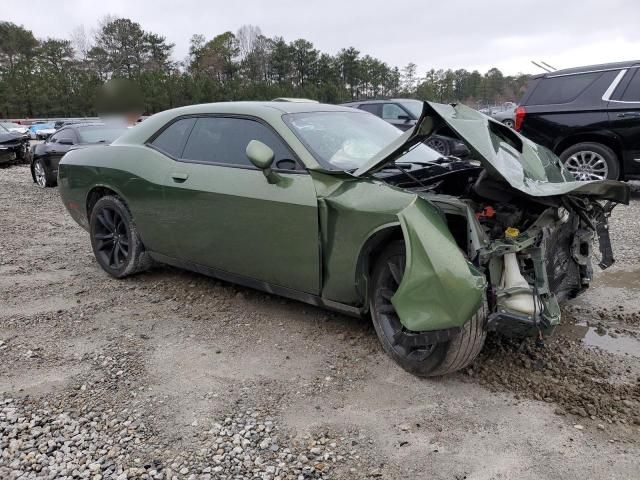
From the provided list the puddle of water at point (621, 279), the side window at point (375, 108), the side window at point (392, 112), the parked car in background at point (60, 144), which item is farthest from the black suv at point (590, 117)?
the parked car in background at point (60, 144)

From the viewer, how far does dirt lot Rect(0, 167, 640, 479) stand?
2.37 metres

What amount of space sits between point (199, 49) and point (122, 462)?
66.6 m

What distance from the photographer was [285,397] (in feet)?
9.48

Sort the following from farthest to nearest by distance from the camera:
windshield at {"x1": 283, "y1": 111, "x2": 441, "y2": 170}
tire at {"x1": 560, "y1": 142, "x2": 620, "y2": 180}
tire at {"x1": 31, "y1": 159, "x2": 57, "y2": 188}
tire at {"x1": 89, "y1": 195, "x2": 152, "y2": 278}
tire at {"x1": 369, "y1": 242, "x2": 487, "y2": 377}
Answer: tire at {"x1": 31, "y1": 159, "x2": 57, "y2": 188}, tire at {"x1": 560, "y1": 142, "x2": 620, "y2": 180}, tire at {"x1": 89, "y1": 195, "x2": 152, "y2": 278}, windshield at {"x1": 283, "y1": 111, "x2": 441, "y2": 170}, tire at {"x1": 369, "y1": 242, "x2": 487, "y2": 377}

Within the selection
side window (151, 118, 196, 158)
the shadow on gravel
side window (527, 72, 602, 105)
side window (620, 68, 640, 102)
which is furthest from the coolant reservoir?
side window (527, 72, 602, 105)

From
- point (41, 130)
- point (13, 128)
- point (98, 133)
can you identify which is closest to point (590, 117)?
point (98, 133)

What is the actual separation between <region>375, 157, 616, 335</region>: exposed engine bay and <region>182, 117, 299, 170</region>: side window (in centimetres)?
70

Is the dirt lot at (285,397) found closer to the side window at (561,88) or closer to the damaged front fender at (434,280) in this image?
the damaged front fender at (434,280)

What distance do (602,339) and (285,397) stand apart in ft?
7.05

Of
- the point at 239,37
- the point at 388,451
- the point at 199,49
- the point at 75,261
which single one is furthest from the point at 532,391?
the point at 239,37

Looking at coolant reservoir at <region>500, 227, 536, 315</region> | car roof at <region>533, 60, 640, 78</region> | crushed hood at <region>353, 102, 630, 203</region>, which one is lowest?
coolant reservoir at <region>500, 227, 536, 315</region>

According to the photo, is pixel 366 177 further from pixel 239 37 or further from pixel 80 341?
pixel 239 37

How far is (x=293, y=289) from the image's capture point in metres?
3.55

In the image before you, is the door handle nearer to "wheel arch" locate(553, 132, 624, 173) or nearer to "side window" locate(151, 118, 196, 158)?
"side window" locate(151, 118, 196, 158)
